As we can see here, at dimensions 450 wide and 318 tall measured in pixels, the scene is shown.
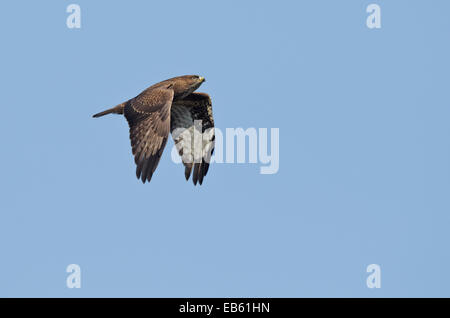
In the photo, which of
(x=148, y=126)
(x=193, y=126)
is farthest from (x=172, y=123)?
(x=148, y=126)

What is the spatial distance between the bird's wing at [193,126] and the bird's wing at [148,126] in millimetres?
1801

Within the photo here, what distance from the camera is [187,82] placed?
15539mm

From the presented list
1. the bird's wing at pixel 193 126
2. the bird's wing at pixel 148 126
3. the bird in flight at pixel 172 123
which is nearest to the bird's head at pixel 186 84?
the bird in flight at pixel 172 123

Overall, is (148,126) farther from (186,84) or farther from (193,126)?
(193,126)

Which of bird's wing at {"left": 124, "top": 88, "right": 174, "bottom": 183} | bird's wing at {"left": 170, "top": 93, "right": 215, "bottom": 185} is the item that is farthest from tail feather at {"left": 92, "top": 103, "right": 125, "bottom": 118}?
bird's wing at {"left": 170, "top": 93, "right": 215, "bottom": 185}

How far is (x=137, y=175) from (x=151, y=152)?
53 centimetres

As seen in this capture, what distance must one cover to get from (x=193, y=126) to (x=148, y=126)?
2962 mm

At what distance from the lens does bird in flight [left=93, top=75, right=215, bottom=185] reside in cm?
1361

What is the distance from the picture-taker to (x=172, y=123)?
16969mm

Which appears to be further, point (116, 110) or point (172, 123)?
point (172, 123)

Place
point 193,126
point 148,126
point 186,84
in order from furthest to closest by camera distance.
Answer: point 193,126
point 186,84
point 148,126
